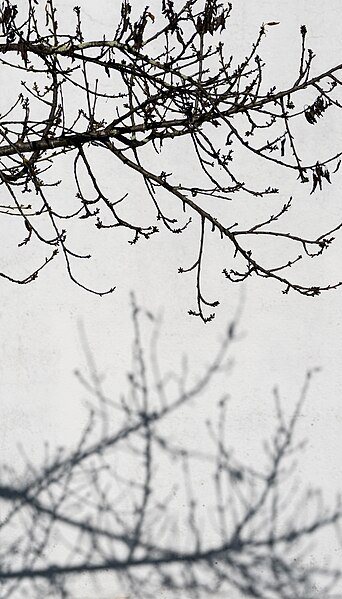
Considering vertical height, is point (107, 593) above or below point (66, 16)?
below

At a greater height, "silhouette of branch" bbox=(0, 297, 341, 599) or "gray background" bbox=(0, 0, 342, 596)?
"gray background" bbox=(0, 0, 342, 596)

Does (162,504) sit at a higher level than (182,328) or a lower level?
lower

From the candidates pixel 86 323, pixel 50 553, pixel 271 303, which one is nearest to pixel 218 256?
pixel 271 303

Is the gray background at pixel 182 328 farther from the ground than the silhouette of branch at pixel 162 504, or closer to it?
farther from the ground

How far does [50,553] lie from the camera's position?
541 centimetres

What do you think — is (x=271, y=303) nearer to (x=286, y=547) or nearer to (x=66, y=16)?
(x=286, y=547)

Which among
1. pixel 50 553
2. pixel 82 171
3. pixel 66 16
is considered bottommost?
pixel 50 553

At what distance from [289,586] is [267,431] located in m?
0.80

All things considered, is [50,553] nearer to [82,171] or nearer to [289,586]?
[289,586]

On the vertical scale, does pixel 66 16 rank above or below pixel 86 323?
above

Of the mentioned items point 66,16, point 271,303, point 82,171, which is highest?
point 66,16

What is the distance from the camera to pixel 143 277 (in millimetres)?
5254

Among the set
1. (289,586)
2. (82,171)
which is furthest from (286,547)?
(82,171)

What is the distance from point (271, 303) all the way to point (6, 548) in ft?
5.94
